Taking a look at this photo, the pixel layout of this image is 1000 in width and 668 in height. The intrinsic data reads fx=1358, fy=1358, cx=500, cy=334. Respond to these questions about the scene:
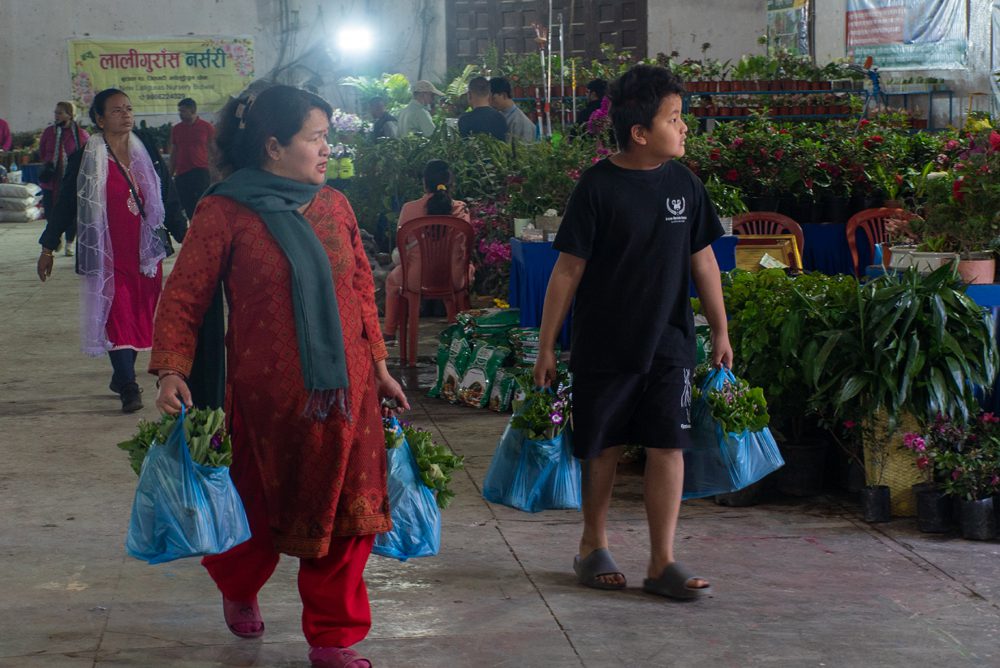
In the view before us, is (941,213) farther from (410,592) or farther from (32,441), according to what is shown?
(32,441)

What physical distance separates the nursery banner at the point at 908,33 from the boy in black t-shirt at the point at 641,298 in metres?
12.1

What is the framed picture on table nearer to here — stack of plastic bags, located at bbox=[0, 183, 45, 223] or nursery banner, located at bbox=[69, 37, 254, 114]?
stack of plastic bags, located at bbox=[0, 183, 45, 223]

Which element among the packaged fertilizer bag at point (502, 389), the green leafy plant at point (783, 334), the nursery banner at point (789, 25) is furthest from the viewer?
the nursery banner at point (789, 25)

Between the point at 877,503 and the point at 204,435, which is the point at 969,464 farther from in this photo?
the point at 204,435

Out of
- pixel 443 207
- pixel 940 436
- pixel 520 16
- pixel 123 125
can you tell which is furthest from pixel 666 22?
pixel 940 436

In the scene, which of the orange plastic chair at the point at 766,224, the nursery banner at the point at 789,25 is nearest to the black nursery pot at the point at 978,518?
the orange plastic chair at the point at 766,224

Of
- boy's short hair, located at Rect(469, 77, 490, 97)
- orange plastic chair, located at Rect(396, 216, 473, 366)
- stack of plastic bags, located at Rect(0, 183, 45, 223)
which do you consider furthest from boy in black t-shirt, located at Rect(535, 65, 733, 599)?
stack of plastic bags, located at Rect(0, 183, 45, 223)

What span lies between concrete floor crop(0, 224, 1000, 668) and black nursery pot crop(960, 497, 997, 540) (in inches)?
1.7

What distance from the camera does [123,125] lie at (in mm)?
6441

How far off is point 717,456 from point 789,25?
17.1 m

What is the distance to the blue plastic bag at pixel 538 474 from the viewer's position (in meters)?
4.18

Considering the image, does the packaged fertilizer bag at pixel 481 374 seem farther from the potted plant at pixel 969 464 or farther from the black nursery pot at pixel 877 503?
the potted plant at pixel 969 464

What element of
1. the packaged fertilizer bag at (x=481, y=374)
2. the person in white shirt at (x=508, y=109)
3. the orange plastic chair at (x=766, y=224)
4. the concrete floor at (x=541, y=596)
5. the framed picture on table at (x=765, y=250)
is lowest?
the concrete floor at (x=541, y=596)

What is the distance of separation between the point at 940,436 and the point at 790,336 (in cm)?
62
